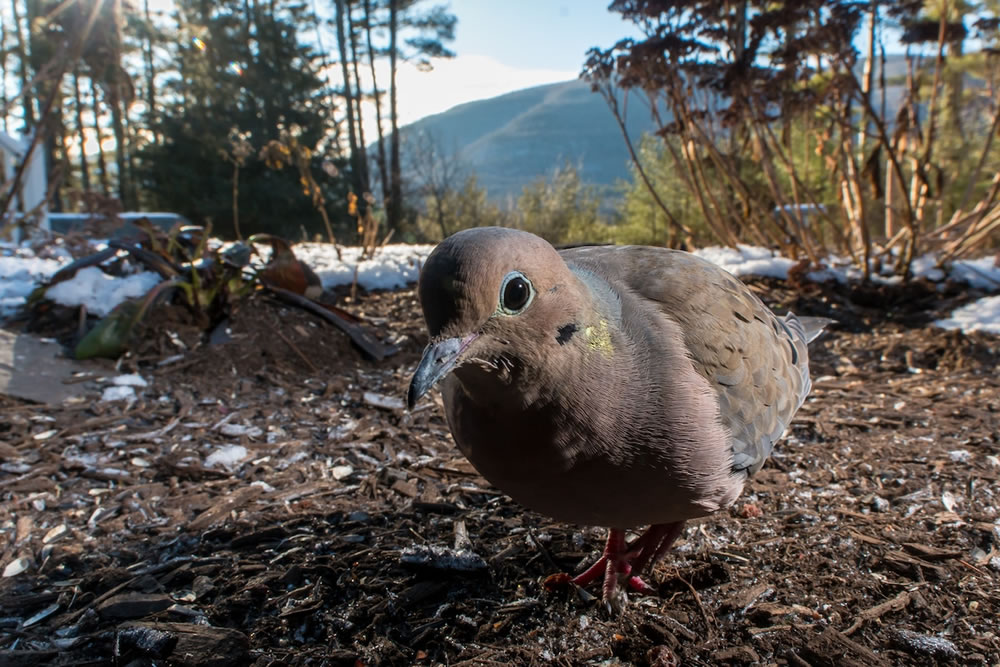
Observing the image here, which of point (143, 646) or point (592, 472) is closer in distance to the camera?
point (592, 472)

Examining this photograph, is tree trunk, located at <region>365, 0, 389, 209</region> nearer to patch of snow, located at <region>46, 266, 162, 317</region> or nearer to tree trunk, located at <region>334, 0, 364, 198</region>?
tree trunk, located at <region>334, 0, 364, 198</region>

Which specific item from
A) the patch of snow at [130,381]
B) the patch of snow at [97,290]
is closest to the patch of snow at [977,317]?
the patch of snow at [130,381]

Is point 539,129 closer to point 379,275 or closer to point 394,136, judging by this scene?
point 394,136

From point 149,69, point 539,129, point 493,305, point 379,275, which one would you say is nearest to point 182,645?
point 493,305

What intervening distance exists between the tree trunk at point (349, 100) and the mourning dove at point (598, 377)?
1714 cm

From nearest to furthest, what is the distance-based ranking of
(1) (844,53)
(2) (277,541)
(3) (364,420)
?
(2) (277,541) → (3) (364,420) → (1) (844,53)

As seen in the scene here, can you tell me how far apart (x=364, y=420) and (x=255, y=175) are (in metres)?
15.5

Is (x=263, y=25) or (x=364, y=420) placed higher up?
(x=263, y=25)

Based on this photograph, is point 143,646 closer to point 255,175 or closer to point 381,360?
point 381,360

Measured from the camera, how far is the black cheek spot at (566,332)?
1414 mm

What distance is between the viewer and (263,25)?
18234 mm

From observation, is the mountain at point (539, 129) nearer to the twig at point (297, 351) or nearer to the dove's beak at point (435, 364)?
the twig at point (297, 351)

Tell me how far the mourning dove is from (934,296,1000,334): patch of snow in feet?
11.2

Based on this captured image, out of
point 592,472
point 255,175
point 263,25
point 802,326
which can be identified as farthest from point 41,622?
point 263,25
